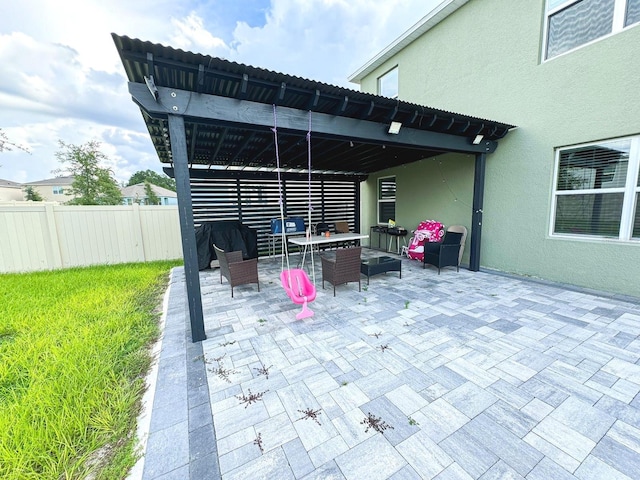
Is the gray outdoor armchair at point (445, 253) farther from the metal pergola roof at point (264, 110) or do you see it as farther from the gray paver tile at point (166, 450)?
the gray paver tile at point (166, 450)

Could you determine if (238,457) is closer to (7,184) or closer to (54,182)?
(54,182)

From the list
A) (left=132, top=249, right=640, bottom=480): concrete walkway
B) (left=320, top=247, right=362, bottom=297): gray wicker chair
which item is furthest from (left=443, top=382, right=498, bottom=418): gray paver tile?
(left=320, top=247, right=362, bottom=297): gray wicker chair

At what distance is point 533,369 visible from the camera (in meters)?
2.14

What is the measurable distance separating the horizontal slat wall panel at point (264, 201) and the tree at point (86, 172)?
12.1 meters

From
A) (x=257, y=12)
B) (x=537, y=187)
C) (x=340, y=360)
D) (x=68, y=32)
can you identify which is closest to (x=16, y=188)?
(x=68, y=32)

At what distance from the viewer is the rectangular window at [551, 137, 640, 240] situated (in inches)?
140

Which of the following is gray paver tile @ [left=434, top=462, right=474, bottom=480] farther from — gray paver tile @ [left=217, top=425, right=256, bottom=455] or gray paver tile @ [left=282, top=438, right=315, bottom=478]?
gray paver tile @ [left=217, top=425, right=256, bottom=455]

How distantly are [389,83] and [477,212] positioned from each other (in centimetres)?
487

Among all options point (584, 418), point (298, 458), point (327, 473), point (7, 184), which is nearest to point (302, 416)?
point (298, 458)

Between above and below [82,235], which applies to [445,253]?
below

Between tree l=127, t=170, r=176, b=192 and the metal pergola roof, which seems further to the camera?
tree l=127, t=170, r=176, b=192

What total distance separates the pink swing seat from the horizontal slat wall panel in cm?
441

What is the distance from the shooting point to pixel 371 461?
138 centimetres

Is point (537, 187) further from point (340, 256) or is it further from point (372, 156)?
point (340, 256)
